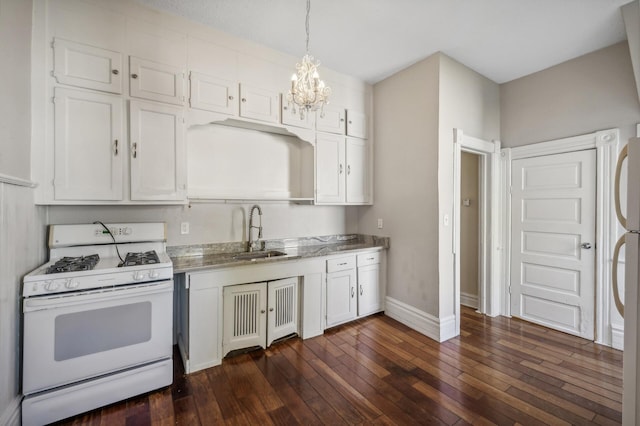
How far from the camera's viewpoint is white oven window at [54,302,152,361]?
5.72ft

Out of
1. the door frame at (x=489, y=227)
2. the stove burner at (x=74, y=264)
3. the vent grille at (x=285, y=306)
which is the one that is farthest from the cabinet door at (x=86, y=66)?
the door frame at (x=489, y=227)

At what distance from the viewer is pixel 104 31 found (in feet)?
7.11

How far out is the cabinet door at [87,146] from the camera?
2.03 m

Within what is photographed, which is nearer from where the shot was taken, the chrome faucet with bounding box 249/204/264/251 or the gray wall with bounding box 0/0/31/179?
the gray wall with bounding box 0/0/31/179

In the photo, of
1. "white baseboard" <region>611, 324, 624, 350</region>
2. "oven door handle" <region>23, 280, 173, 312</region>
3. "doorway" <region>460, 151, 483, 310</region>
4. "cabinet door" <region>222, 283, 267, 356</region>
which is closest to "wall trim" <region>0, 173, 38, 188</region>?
"oven door handle" <region>23, 280, 173, 312</region>

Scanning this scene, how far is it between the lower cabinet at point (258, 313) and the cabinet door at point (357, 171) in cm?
134

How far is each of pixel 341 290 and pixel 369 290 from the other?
0.46 m

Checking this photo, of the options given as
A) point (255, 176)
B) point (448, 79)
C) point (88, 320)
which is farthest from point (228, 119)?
point (448, 79)

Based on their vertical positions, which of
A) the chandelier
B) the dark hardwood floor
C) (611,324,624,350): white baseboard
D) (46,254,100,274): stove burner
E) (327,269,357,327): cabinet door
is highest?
the chandelier

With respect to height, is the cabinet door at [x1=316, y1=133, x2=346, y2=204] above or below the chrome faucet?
above

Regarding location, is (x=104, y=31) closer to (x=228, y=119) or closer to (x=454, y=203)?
(x=228, y=119)

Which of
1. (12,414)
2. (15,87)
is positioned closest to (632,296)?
(12,414)

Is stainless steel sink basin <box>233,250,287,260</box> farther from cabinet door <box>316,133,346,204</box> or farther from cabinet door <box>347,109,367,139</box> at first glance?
cabinet door <box>347,109,367,139</box>

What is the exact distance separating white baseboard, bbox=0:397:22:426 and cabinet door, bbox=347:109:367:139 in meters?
3.50
